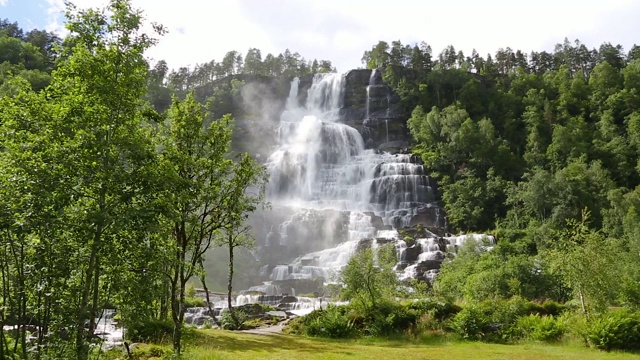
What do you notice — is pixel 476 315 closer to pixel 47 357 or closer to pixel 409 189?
pixel 47 357

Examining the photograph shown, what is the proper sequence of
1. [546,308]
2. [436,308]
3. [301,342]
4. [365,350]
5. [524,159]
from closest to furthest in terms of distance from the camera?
[365,350] < [301,342] < [436,308] < [546,308] < [524,159]

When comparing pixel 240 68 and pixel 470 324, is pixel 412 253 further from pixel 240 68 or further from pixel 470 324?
pixel 240 68

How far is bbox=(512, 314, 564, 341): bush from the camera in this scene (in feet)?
53.5

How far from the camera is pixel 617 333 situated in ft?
47.6

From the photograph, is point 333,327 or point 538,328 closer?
point 538,328

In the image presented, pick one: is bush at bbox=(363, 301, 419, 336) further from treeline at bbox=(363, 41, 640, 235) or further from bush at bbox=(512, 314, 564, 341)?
treeline at bbox=(363, 41, 640, 235)

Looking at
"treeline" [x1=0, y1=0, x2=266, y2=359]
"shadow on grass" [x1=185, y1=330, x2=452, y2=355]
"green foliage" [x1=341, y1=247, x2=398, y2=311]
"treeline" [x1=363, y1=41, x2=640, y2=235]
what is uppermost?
"treeline" [x1=363, y1=41, x2=640, y2=235]

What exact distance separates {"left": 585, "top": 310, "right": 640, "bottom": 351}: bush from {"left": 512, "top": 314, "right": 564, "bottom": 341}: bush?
1.46m

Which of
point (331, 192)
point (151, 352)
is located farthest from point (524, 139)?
point (151, 352)

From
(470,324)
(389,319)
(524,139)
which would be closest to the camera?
(470,324)

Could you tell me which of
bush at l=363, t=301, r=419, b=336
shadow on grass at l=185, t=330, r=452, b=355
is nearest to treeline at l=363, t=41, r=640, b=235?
bush at l=363, t=301, r=419, b=336

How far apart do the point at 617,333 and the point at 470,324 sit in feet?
15.6

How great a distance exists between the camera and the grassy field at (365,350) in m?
12.8

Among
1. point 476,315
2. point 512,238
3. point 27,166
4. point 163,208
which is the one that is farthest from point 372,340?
point 512,238
